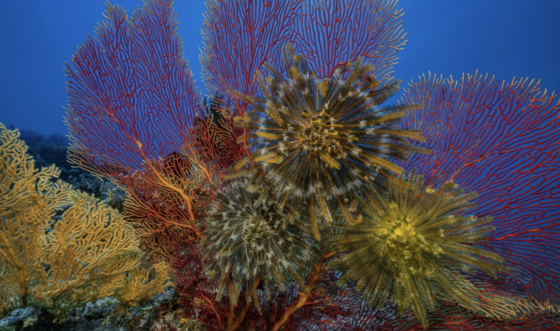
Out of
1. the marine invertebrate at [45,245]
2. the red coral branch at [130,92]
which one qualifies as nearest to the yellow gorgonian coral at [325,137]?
the red coral branch at [130,92]

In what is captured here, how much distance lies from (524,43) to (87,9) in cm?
14126

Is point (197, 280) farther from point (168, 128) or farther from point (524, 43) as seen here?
point (524, 43)

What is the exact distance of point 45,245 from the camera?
9.54 feet

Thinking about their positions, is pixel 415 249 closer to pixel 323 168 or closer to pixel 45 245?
pixel 323 168

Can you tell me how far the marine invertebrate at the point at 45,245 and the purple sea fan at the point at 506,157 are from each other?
4.15 meters

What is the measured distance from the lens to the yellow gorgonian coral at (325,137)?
177 centimetres

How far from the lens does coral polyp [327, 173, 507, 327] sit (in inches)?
68.9

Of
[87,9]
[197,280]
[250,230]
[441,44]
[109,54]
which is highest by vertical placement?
[87,9]

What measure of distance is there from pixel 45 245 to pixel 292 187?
10.8 ft

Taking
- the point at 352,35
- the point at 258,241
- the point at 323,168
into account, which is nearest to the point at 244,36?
the point at 352,35

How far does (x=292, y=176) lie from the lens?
72.8 inches

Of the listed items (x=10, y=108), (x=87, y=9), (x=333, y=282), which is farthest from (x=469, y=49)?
(x=10, y=108)

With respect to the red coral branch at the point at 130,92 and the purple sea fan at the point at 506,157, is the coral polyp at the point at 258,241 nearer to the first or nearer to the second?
the red coral branch at the point at 130,92

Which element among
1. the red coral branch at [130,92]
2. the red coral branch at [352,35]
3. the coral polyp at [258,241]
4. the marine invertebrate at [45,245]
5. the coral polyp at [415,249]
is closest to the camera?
the coral polyp at [415,249]
